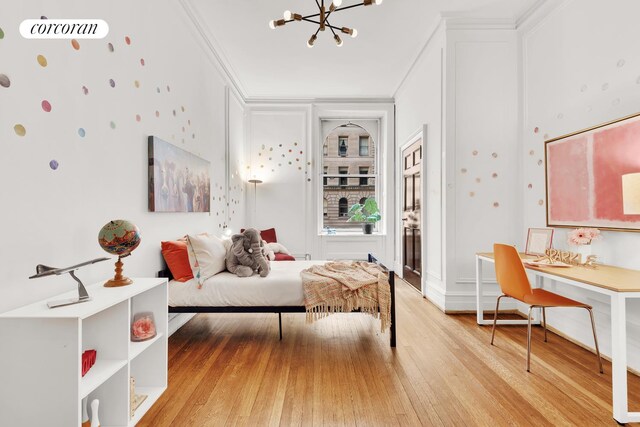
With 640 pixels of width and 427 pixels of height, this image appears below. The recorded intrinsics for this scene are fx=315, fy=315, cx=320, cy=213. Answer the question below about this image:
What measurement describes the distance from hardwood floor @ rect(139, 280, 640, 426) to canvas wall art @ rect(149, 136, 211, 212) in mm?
1220

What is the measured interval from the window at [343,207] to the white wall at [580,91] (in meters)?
3.14

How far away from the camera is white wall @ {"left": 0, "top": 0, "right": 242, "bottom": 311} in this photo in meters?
1.38

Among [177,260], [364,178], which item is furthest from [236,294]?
[364,178]

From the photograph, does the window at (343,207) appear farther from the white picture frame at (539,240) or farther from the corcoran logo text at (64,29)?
the corcoran logo text at (64,29)

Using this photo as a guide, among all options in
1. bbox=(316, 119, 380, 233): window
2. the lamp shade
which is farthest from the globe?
bbox=(316, 119, 380, 233): window

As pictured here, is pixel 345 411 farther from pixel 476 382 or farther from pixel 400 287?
pixel 400 287

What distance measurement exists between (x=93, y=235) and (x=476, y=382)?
2.57 m

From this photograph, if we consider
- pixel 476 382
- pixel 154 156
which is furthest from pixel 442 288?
pixel 154 156

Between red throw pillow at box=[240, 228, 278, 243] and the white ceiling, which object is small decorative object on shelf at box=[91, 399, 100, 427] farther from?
red throw pillow at box=[240, 228, 278, 243]

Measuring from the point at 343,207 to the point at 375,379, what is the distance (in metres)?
4.16

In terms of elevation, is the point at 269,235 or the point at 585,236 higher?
the point at 585,236

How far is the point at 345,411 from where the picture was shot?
5.87ft

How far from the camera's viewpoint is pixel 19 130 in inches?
54.9

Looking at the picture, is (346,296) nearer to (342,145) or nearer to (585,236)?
(585,236)
